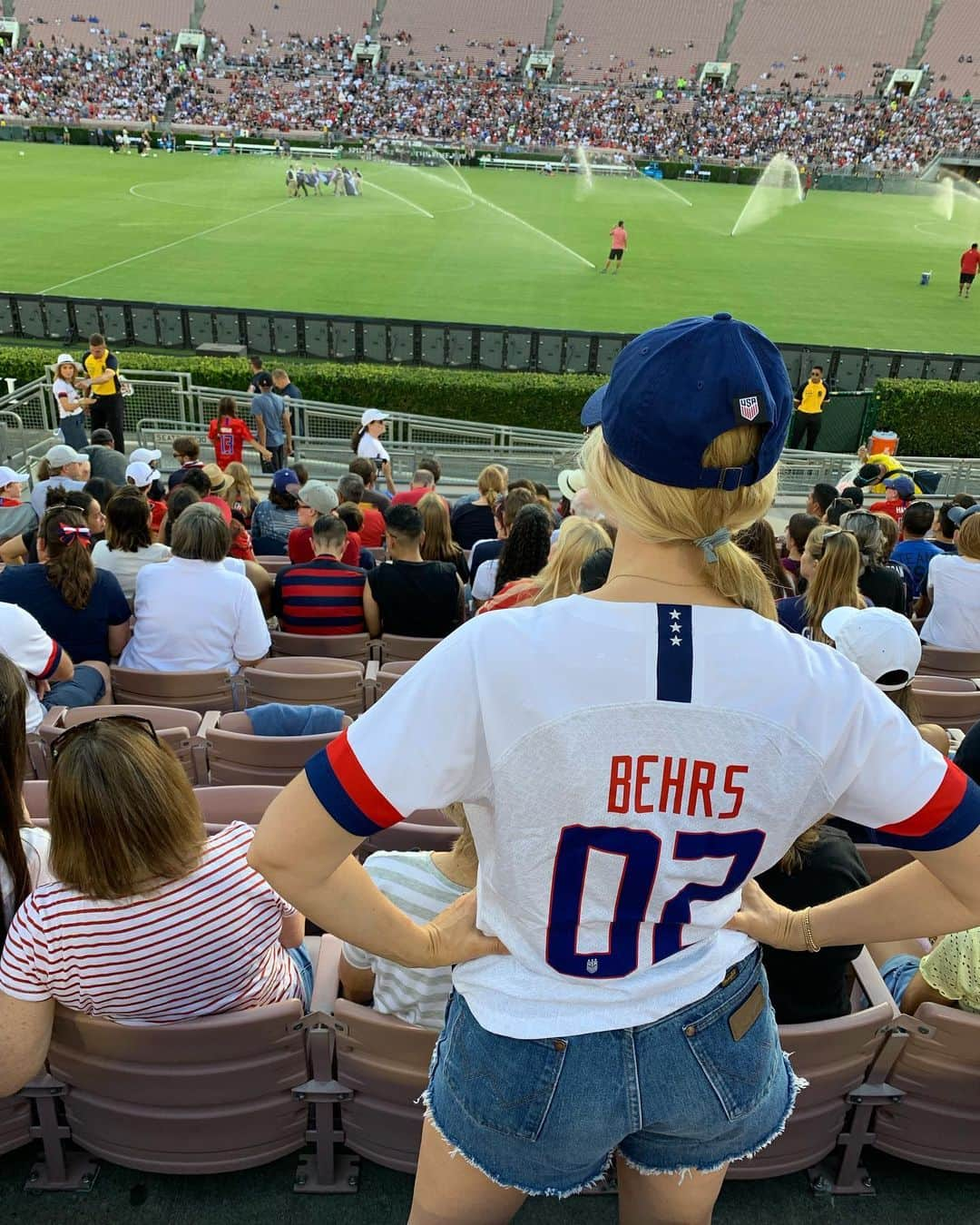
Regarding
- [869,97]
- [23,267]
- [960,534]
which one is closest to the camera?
[960,534]

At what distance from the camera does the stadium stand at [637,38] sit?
61906mm

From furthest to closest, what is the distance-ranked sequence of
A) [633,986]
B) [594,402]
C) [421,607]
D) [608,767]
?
[421,607] → [594,402] → [633,986] → [608,767]

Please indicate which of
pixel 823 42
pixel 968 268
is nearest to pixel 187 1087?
pixel 968 268

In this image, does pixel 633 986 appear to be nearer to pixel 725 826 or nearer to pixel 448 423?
pixel 725 826

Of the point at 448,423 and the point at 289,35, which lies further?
the point at 289,35

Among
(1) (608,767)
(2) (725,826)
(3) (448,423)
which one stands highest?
(1) (608,767)

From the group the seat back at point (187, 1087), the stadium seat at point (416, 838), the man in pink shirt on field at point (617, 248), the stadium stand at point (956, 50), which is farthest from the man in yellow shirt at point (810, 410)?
the stadium stand at point (956, 50)

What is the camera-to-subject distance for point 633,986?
1.44m

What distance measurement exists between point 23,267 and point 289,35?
1976 inches

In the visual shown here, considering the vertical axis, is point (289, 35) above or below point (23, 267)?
above

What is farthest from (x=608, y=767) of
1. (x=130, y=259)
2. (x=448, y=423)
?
(x=130, y=259)

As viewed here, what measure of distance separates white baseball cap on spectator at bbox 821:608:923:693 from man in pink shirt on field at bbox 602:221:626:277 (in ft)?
71.6

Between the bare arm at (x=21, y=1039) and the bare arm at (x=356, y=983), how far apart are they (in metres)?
0.70

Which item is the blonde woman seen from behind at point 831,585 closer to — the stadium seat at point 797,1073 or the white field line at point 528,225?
the stadium seat at point 797,1073
